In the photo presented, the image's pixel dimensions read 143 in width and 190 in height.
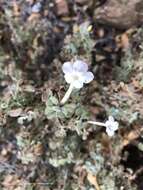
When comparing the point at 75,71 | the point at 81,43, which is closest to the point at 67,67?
the point at 75,71

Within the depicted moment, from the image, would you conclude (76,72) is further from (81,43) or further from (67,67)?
(81,43)

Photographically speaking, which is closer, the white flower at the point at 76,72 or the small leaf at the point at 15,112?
the white flower at the point at 76,72

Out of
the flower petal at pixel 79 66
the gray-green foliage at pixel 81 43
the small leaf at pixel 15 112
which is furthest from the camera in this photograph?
the gray-green foliage at pixel 81 43

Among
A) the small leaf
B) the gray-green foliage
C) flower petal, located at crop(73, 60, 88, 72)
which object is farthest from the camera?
the gray-green foliage

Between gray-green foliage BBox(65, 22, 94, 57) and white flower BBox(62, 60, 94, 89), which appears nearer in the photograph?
white flower BBox(62, 60, 94, 89)

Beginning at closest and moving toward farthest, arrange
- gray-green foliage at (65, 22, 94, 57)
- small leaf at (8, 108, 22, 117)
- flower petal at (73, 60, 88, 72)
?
flower petal at (73, 60, 88, 72) → small leaf at (8, 108, 22, 117) → gray-green foliage at (65, 22, 94, 57)

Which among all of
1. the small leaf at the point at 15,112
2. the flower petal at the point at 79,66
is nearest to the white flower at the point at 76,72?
the flower petal at the point at 79,66

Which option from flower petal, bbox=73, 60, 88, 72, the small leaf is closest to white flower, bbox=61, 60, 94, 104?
flower petal, bbox=73, 60, 88, 72

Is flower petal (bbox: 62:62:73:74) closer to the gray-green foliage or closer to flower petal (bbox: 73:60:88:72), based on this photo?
flower petal (bbox: 73:60:88:72)

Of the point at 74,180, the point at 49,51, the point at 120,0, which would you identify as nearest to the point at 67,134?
the point at 74,180

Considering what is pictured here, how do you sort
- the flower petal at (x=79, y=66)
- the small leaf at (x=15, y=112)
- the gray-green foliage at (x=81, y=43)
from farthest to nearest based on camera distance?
the gray-green foliage at (x=81, y=43), the small leaf at (x=15, y=112), the flower petal at (x=79, y=66)

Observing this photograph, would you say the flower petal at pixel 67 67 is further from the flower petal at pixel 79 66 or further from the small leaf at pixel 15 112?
the small leaf at pixel 15 112
